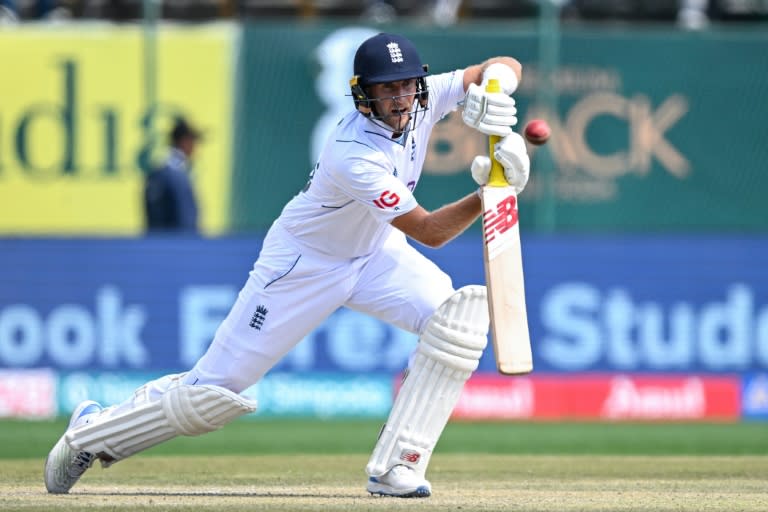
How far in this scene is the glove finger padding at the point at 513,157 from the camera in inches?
192

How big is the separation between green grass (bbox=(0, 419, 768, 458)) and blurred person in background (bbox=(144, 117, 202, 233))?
1.49 meters

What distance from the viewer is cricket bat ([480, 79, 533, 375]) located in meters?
4.89

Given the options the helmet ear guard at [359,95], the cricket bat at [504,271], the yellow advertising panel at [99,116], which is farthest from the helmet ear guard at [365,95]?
the yellow advertising panel at [99,116]

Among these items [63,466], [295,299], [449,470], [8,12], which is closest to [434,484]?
[449,470]

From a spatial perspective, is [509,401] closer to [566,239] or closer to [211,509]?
[566,239]

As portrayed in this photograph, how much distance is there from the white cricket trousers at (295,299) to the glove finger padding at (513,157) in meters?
0.51

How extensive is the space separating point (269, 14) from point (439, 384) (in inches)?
298

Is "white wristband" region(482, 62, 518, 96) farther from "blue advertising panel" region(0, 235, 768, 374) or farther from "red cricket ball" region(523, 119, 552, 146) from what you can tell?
"blue advertising panel" region(0, 235, 768, 374)

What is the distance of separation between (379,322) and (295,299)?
179 inches

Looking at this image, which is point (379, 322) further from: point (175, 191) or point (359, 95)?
point (359, 95)

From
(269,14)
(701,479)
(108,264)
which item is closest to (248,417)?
(108,264)

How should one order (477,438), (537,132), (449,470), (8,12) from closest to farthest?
(537,132)
(449,470)
(477,438)
(8,12)

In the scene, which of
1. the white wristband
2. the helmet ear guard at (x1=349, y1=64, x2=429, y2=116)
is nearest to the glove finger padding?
the white wristband

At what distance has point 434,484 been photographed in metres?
5.61
